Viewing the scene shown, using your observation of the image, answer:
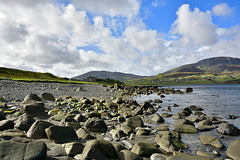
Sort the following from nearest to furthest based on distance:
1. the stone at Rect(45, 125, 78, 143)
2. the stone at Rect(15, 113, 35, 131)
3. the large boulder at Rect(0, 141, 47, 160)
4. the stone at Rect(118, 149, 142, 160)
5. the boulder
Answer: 1. the large boulder at Rect(0, 141, 47, 160)
2. the stone at Rect(118, 149, 142, 160)
3. the stone at Rect(45, 125, 78, 143)
4. the boulder
5. the stone at Rect(15, 113, 35, 131)

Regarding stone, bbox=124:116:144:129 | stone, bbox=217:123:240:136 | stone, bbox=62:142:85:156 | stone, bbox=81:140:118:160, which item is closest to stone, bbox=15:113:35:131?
stone, bbox=62:142:85:156

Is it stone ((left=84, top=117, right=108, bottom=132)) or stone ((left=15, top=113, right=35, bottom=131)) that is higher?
stone ((left=15, top=113, right=35, bottom=131))

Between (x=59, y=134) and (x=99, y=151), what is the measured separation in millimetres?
2676

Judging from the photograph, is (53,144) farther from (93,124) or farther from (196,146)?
(196,146)

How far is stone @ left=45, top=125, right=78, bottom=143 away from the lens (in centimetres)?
665

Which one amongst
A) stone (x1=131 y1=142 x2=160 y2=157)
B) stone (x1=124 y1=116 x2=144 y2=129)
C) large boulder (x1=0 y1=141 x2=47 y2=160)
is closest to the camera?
large boulder (x1=0 y1=141 x2=47 y2=160)

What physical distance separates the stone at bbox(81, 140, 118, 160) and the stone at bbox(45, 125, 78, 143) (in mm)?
2076

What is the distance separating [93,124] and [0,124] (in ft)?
16.1

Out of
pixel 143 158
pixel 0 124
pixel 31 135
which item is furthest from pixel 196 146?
pixel 0 124

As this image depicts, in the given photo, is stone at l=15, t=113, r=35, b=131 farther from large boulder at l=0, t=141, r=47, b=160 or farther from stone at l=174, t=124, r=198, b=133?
stone at l=174, t=124, r=198, b=133

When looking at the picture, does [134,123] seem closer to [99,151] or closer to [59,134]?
[59,134]

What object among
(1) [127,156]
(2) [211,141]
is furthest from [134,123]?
(1) [127,156]

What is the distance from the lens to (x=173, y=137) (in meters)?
7.84

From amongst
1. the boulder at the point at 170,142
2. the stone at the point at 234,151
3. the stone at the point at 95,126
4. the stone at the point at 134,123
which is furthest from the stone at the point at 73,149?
the stone at the point at 234,151
